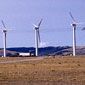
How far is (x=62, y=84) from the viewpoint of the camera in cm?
4038

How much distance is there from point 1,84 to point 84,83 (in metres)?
7.91

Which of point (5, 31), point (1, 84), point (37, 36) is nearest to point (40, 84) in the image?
point (1, 84)

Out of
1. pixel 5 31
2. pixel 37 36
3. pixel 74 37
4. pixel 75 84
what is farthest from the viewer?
pixel 5 31

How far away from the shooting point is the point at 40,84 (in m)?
40.6

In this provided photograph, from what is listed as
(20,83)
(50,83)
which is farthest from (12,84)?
(50,83)

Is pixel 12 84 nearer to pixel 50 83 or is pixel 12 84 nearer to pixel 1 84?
pixel 1 84

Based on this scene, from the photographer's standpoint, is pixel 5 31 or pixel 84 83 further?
pixel 5 31

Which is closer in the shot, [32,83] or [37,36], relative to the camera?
[32,83]

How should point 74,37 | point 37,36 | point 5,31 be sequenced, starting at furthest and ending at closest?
1. point 5,31
2. point 37,36
3. point 74,37

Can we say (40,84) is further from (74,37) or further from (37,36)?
(37,36)

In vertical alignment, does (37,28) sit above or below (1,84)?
above

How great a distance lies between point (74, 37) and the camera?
146 m

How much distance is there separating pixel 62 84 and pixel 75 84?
3.98 ft

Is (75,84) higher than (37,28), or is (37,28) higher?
(37,28)
